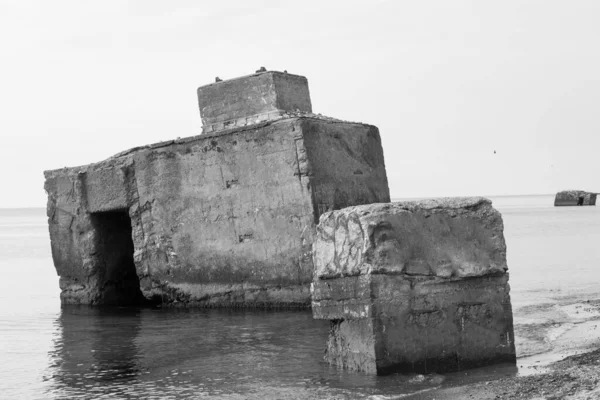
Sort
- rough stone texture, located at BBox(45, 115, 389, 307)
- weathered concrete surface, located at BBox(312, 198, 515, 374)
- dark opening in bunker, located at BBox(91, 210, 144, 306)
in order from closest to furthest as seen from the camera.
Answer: weathered concrete surface, located at BBox(312, 198, 515, 374) → rough stone texture, located at BBox(45, 115, 389, 307) → dark opening in bunker, located at BBox(91, 210, 144, 306)

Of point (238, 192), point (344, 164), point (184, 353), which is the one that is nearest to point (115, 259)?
point (238, 192)

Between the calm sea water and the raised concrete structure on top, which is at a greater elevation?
the raised concrete structure on top

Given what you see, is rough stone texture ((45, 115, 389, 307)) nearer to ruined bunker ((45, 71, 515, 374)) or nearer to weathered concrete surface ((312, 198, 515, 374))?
ruined bunker ((45, 71, 515, 374))

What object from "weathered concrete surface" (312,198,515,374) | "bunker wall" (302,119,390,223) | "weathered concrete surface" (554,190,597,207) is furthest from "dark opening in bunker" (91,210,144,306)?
"weathered concrete surface" (554,190,597,207)

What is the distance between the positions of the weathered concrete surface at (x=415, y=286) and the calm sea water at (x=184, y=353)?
19 cm

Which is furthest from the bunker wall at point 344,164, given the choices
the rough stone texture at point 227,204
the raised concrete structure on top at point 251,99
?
the raised concrete structure on top at point 251,99

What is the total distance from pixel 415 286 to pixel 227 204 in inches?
186

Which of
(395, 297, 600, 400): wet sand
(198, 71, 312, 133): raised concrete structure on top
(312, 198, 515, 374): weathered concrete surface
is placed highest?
(198, 71, 312, 133): raised concrete structure on top

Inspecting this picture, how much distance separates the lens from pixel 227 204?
10430mm

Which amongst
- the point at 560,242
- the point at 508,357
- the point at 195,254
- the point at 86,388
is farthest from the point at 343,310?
the point at 560,242

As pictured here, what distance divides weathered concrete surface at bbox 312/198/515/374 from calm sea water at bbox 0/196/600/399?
19 cm

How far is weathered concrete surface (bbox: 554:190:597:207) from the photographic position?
68125mm

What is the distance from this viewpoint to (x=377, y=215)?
19.5 ft

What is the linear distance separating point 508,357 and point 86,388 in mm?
3008
